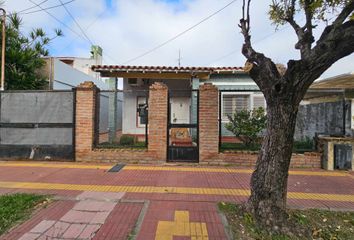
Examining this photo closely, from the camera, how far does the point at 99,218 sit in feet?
16.0

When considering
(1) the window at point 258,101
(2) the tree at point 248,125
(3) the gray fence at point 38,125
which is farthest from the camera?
(1) the window at point 258,101

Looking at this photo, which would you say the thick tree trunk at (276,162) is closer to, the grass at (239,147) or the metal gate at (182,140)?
the metal gate at (182,140)

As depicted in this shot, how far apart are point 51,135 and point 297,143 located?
7.75 meters

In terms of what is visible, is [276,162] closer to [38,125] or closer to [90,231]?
[90,231]

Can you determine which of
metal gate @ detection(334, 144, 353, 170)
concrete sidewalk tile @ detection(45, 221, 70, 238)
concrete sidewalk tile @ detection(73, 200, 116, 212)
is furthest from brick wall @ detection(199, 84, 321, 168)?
concrete sidewalk tile @ detection(45, 221, 70, 238)

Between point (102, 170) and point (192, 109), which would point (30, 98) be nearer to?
point (102, 170)

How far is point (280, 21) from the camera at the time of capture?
6.36 m

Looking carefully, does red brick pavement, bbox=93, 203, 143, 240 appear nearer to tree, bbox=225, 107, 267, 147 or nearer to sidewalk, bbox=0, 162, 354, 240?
sidewalk, bbox=0, 162, 354, 240

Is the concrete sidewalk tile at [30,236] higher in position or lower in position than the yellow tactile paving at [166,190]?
lower

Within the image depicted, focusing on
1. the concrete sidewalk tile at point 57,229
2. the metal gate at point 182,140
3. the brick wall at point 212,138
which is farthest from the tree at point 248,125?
the concrete sidewalk tile at point 57,229

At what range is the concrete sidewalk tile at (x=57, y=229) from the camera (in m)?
4.30

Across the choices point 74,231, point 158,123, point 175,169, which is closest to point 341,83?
point 158,123

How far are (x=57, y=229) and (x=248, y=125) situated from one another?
6.51 meters

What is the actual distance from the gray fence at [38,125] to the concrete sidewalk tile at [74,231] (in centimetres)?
550
